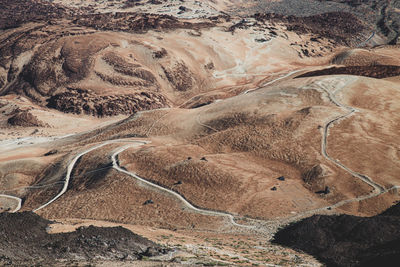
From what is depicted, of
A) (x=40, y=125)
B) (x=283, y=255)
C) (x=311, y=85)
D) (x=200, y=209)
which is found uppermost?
(x=311, y=85)

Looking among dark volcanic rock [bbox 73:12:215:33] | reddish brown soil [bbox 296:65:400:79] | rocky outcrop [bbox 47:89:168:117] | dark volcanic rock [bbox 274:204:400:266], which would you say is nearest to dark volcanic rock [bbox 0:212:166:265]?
dark volcanic rock [bbox 274:204:400:266]

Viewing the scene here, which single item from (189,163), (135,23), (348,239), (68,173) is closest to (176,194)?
(189,163)

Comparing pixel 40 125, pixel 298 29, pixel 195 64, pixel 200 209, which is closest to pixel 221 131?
pixel 200 209

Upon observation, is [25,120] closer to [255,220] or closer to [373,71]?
[255,220]

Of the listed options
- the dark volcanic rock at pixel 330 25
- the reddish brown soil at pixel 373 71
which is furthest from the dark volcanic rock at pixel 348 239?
the dark volcanic rock at pixel 330 25

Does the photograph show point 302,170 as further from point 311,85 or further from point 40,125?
point 40,125

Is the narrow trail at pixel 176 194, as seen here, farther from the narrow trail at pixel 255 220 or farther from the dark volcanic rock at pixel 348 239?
the dark volcanic rock at pixel 348 239
